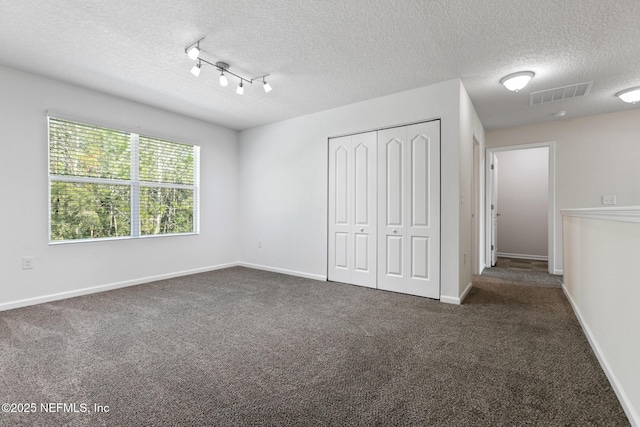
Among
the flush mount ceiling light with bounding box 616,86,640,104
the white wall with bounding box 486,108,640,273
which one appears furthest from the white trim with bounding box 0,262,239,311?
the flush mount ceiling light with bounding box 616,86,640,104

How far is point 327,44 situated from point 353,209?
2.16 meters

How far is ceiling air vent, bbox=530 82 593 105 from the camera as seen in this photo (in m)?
3.50

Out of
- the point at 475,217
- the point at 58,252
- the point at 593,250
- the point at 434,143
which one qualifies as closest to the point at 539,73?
the point at 434,143

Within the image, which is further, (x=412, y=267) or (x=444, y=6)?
(x=412, y=267)

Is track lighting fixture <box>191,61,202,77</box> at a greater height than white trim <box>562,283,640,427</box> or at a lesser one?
greater

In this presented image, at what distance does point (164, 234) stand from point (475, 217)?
496 centimetres

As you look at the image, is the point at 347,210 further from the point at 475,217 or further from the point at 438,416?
the point at 438,416

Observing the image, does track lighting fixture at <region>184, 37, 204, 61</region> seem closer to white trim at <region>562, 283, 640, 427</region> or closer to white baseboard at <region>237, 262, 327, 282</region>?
white baseboard at <region>237, 262, 327, 282</region>

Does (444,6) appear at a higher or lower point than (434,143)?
higher

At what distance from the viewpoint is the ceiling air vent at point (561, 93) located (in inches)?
138

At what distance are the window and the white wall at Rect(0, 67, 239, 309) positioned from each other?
0.42 ft

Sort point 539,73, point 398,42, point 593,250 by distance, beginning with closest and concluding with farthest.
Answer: point 593,250
point 398,42
point 539,73

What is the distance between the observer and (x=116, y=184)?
4.02 m

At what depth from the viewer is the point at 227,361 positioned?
2070 mm
